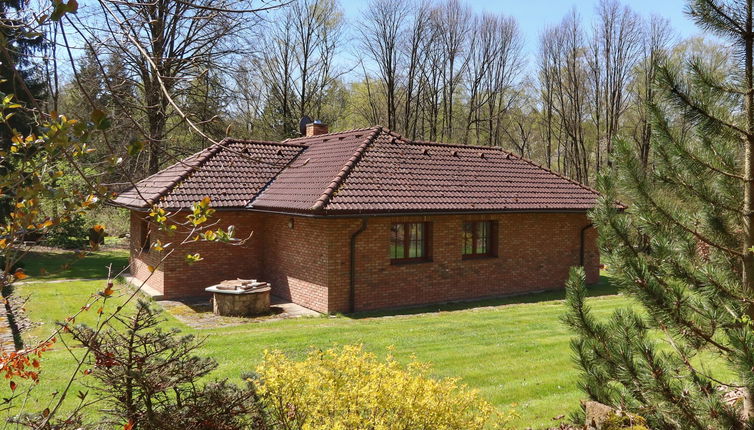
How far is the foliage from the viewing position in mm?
3918

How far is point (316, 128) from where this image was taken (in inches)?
828

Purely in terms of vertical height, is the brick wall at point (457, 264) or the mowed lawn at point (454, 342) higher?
the brick wall at point (457, 264)

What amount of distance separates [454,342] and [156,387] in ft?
23.1

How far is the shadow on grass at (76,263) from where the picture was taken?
19219mm

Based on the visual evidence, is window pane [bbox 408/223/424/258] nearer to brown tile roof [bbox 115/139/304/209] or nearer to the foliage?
brown tile roof [bbox 115/139/304/209]

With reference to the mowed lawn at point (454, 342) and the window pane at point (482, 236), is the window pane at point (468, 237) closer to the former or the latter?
the window pane at point (482, 236)

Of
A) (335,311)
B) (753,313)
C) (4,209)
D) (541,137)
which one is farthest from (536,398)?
(541,137)

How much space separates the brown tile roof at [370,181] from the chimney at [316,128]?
2.07m

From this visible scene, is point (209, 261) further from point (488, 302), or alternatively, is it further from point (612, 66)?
point (612, 66)

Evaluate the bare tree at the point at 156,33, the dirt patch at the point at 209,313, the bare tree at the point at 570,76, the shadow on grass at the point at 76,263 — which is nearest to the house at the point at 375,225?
the dirt patch at the point at 209,313

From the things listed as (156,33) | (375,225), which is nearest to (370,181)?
(375,225)

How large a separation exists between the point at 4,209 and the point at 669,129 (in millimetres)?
27176

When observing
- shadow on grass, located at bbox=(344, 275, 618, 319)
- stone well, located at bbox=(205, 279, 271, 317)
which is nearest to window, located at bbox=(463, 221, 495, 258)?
shadow on grass, located at bbox=(344, 275, 618, 319)

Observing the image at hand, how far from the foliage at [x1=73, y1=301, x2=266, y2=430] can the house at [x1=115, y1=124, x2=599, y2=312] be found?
27.1 ft
